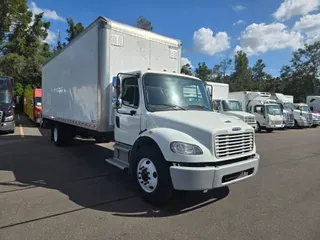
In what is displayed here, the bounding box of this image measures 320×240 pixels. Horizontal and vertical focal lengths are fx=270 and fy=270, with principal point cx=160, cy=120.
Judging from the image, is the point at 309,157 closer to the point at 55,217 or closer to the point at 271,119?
the point at 55,217

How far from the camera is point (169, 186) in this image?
4.34 meters

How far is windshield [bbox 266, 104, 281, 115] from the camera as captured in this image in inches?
766

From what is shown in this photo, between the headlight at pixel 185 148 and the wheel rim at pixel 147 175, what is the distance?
0.60m

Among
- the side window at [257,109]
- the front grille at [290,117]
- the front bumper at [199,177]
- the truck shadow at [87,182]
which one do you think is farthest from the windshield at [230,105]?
the front bumper at [199,177]

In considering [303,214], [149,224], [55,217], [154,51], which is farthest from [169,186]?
[154,51]

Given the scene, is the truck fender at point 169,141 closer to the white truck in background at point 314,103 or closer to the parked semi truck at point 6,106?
the parked semi truck at point 6,106

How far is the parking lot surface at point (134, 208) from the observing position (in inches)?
Result: 143

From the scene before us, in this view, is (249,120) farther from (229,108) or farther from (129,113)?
(129,113)

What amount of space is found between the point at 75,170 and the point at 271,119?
1590cm

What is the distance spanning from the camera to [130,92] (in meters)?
5.62

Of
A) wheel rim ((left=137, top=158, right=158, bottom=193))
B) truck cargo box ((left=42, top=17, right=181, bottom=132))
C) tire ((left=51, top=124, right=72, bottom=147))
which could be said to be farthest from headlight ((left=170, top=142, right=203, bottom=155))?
tire ((left=51, top=124, right=72, bottom=147))

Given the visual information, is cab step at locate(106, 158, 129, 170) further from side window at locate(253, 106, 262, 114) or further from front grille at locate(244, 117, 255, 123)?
side window at locate(253, 106, 262, 114)

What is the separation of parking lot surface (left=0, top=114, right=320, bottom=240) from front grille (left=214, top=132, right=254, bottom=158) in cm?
94

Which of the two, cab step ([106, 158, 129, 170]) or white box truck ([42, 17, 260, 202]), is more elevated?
white box truck ([42, 17, 260, 202])
